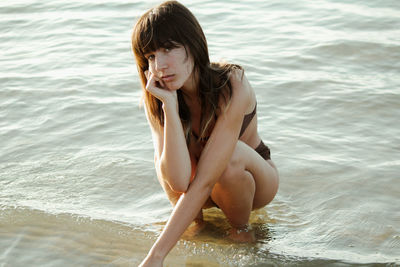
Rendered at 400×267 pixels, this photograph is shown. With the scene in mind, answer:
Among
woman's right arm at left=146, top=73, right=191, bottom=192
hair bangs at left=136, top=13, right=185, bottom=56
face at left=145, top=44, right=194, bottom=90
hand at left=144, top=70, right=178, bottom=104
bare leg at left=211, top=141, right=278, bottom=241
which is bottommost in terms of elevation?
bare leg at left=211, top=141, right=278, bottom=241

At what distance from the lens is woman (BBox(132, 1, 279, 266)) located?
10.5 ft

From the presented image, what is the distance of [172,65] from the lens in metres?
3.28

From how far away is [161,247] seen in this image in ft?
10.5

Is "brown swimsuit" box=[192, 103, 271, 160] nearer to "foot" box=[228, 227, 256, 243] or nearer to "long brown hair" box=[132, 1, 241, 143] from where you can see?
"long brown hair" box=[132, 1, 241, 143]

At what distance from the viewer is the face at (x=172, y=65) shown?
3.25 metres

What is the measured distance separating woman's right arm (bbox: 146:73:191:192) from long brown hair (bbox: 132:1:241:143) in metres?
0.17

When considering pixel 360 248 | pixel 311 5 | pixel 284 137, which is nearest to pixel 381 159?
pixel 284 137

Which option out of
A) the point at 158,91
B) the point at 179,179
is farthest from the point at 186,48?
the point at 179,179

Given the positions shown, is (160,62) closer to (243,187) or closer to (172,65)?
(172,65)

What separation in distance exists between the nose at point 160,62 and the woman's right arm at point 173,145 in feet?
0.32

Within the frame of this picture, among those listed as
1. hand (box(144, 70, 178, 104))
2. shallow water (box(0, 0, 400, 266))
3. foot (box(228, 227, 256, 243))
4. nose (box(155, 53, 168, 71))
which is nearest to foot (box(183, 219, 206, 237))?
shallow water (box(0, 0, 400, 266))

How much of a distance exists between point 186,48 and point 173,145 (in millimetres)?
513

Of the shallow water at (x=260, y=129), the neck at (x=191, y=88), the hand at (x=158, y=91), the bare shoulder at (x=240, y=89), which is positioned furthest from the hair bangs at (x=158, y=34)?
the shallow water at (x=260, y=129)

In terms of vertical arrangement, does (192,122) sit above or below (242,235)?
above
